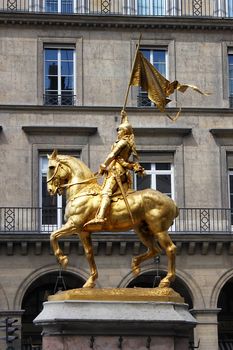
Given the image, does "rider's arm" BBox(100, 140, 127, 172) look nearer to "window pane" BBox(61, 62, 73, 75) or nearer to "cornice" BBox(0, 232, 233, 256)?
"cornice" BBox(0, 232, 233, 256)

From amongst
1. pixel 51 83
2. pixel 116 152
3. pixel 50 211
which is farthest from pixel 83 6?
pixel 116 152

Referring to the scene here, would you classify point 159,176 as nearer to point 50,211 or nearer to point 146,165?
point 146,165

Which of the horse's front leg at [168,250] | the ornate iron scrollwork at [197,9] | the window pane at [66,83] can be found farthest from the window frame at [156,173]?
the horse's front leg at [168,250]

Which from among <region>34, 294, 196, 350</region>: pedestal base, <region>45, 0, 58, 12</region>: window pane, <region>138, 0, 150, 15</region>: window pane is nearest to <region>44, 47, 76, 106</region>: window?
<region>45, 0, 58, 12</region>: window pane

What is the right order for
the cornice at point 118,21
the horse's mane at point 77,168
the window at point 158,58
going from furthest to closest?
1. the window at point 158,58
2. the cornice at point 118,21
3. the horse's mane at point 77,168

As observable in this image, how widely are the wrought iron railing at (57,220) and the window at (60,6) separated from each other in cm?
727

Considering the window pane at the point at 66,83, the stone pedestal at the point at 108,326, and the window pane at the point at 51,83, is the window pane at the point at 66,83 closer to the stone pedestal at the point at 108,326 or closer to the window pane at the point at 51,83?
the window pane at the point at 51,83

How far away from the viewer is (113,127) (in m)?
33.9

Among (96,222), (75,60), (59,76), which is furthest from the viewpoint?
(75,60)

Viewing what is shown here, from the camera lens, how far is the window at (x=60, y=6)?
114ft

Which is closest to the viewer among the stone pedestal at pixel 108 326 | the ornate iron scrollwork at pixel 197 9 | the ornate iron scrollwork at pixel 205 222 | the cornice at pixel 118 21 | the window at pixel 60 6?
the stone pedestal at pixel 108 326

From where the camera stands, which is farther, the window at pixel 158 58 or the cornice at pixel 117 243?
the window at pixel 158 58

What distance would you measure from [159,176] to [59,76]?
Answer: 4.98m

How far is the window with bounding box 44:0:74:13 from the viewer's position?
34.7 metres
